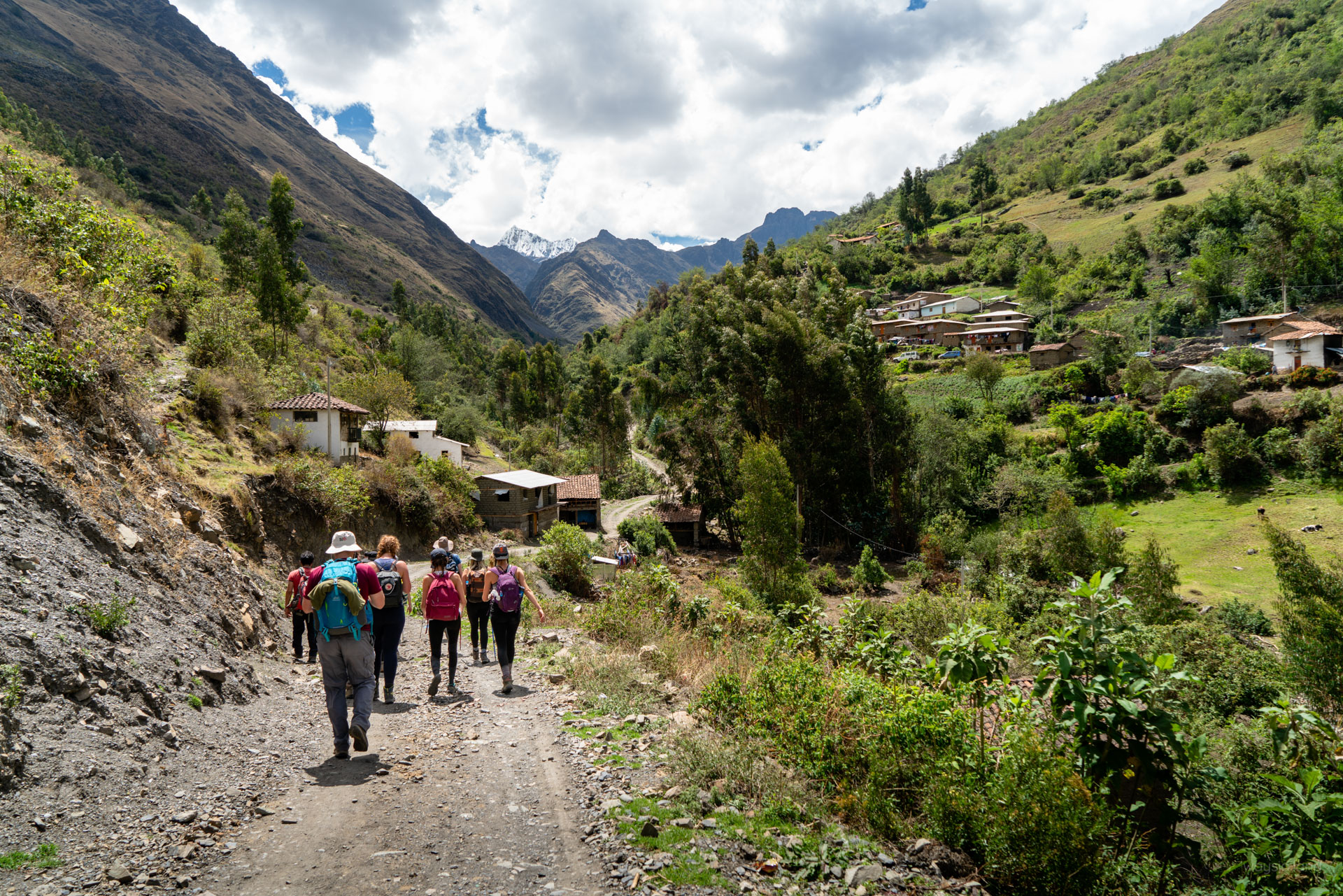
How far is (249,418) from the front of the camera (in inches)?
680

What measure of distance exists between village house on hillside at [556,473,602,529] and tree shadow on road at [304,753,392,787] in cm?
3295

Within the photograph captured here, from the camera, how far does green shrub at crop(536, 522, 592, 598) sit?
57.9 feet

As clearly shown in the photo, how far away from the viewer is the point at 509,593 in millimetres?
7195

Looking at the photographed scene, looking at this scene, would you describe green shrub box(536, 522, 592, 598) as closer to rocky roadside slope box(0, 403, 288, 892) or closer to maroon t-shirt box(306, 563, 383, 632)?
rocky roadside slope box(0, 403, 288, 892)

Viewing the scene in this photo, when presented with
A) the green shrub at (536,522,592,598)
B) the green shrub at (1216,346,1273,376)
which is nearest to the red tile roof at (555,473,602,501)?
the green shrub at (536,522,592,598)

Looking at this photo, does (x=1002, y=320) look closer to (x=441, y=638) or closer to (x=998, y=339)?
(x=998, y=339)

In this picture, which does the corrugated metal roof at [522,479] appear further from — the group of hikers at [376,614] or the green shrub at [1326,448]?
the green shrub at [1326,448]

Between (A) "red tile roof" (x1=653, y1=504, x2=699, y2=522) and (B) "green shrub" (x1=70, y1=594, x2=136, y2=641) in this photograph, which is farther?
(A) "red tile roof" (x1=653, y1=504, x2=699, y2=522)

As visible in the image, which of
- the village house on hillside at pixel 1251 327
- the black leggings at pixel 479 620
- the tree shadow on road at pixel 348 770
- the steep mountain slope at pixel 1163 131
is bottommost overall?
the tree shadow on road at pixel 348 770

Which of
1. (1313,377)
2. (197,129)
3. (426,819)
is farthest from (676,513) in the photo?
(197,129)

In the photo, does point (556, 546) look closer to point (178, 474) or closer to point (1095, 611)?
point (178, 474)

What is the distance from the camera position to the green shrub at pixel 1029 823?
3.71m

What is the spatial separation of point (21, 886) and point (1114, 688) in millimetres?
6223

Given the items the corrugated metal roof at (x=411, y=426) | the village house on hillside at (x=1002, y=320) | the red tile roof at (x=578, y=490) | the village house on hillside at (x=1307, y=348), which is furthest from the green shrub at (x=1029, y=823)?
the village house on hillside at (x=1002, y=320)
